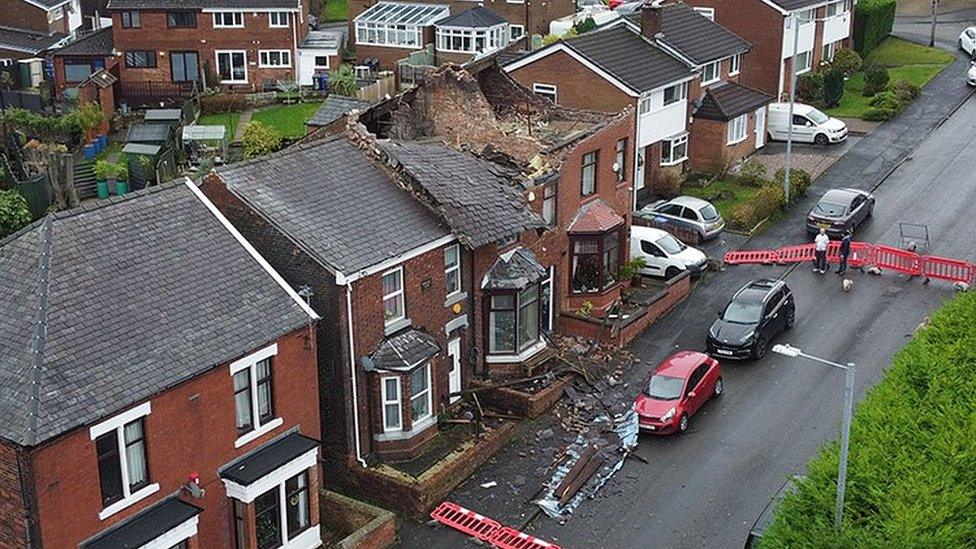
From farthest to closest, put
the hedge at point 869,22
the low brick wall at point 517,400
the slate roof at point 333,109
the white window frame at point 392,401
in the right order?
the hedge at point 869,22 < the slate roof at point 333,109 < the low brick wall at point 517,400 < the white window frame at point 392,401

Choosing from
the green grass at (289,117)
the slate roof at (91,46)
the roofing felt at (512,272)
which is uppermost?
the roofing felt at (512,272)

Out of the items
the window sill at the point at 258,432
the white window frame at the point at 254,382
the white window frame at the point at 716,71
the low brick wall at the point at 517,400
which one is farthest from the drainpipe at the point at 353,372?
the white window frame at the point at 716,71

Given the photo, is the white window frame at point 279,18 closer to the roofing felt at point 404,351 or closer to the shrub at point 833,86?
the shrub at point 833,86

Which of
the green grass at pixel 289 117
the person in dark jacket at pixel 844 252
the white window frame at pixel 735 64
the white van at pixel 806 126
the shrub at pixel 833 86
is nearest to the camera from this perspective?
the person in dark jacket at pixel 844 252

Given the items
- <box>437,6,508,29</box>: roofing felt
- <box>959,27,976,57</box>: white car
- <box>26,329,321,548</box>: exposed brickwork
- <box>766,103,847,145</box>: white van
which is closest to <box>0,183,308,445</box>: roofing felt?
<box>26,329,321,548</box>: exposed brickwork

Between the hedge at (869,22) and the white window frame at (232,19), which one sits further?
the hedge at (869,22)

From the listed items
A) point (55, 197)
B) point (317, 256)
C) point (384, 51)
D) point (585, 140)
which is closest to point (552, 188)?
point (585, 140)
